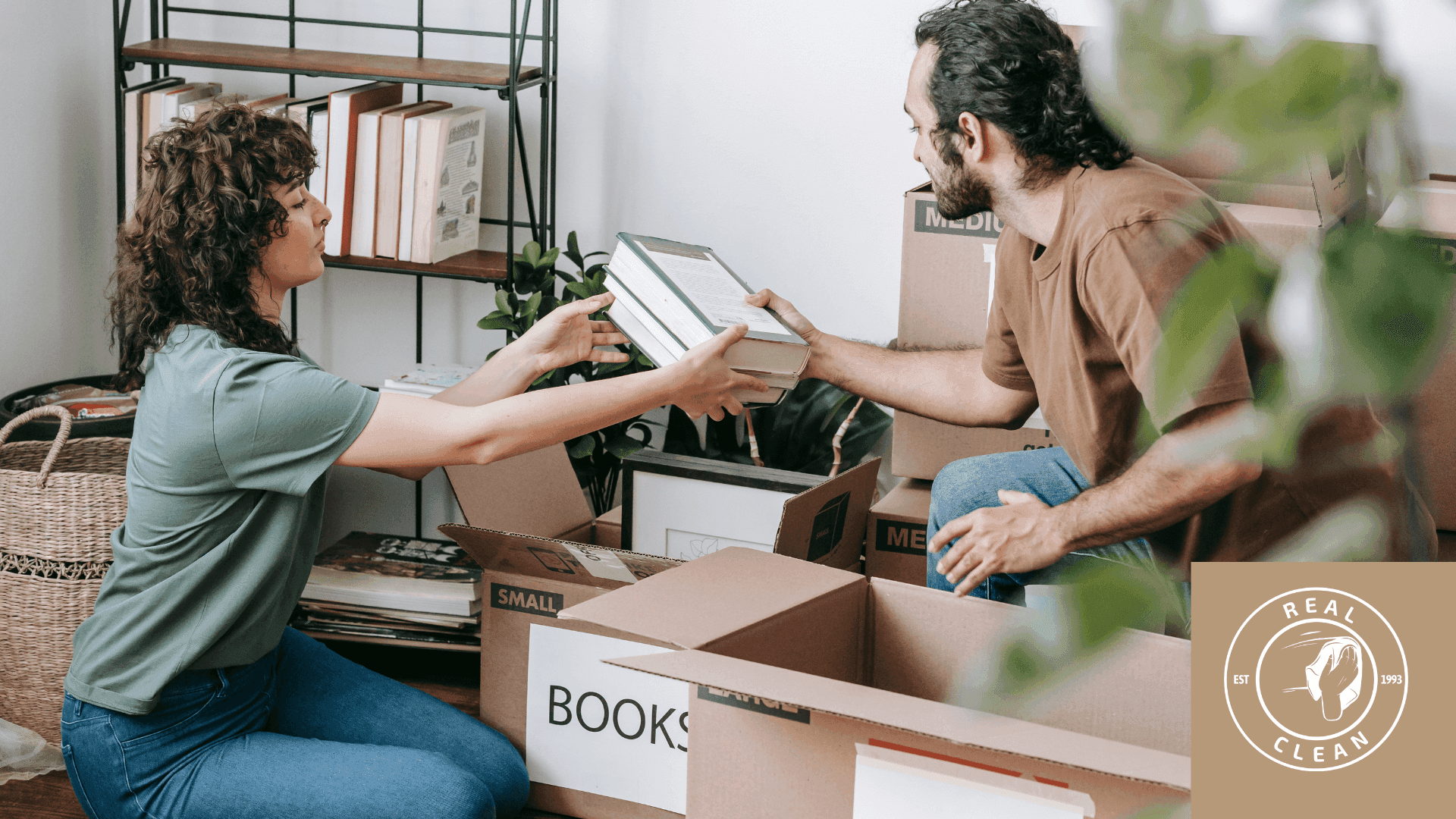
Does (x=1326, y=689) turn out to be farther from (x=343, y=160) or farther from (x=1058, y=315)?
(x=343, y=160)

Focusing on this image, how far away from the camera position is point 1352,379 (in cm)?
32

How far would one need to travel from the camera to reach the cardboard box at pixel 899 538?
1.94m

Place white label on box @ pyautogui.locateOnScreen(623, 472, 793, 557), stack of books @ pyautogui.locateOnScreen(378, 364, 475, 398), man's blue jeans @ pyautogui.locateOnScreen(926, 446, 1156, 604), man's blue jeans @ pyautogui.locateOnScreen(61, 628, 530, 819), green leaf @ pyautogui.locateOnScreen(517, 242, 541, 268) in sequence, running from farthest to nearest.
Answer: green leaf @ pyautogui.locateOnScreen(517, 242, 541, 268)
stack of books @ pyautogui.locateOnScreen(378, 364, 475, 398)
white label on box @ pyautogui.locateOnScreen(623, 472, 793, 557)
man's blue jeans @ pyautogui.locateOnScreen(926, 446, 1156, 604)
man's blue jeans @ pyautogui.locateOnScreen(61, 628, 530, 819)

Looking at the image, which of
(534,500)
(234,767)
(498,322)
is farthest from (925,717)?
(498,322)

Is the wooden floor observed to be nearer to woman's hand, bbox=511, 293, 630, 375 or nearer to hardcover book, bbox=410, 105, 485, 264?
woman's hand, bbox=511, 293, 630, 375

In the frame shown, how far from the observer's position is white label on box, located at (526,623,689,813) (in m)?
1.64

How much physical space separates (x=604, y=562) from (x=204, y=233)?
25.3 inches

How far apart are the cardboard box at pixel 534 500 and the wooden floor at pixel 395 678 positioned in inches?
11.7

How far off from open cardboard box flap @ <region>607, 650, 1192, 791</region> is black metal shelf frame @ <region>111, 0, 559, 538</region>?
1.40m

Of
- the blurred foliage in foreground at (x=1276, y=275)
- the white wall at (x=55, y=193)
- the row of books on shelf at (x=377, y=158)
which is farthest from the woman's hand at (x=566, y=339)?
the blurred foliage in foreground at (x=1276, y=275)

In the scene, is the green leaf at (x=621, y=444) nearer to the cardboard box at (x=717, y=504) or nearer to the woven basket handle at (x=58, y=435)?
the cardboard box at (x=717, y=504)

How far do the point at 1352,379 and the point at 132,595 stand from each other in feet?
4.90

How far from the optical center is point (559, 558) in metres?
1.63

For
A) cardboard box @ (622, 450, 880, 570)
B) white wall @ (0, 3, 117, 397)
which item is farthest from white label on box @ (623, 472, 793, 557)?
white wall @ (0, 3, 117, 397)
